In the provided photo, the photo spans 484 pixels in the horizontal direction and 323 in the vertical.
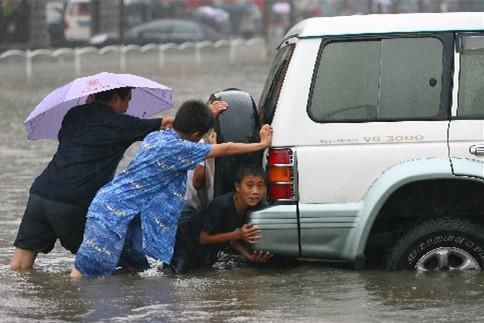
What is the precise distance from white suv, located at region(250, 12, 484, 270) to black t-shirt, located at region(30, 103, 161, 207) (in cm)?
108

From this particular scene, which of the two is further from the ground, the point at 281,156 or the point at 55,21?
the point at 55,21

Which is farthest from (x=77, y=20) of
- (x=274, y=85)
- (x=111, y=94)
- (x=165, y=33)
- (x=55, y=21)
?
(x=274, y=85)

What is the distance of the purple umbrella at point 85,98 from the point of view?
899 cm

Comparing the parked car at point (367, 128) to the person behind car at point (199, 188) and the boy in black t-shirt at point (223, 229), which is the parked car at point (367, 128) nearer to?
the boy in black t-shirt at point (223, 229)

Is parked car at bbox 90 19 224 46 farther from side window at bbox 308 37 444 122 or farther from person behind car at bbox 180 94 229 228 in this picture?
side window at bbox 308 37 444 122

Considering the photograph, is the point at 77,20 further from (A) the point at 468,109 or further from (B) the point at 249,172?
(A) the point at 468,109

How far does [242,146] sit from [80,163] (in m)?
1.20

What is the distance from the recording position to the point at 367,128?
8.19 m

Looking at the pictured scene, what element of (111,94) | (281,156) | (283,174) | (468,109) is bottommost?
(283,174)

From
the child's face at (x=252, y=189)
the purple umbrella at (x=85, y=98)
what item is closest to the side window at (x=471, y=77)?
the child's face at (x=252, y=189)

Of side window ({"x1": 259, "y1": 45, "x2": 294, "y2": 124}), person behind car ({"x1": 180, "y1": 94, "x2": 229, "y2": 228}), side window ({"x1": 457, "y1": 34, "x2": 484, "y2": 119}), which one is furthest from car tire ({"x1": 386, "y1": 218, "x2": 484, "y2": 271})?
person behind car ({"x1": 180, "y1": 94, "x2": 229, "y2": 228})

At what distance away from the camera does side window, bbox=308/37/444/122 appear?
324 inches

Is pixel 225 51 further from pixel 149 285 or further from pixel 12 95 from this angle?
pixel 149 285

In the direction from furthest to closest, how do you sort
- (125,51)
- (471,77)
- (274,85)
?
(125,51) → (274,85) → (471,77)
